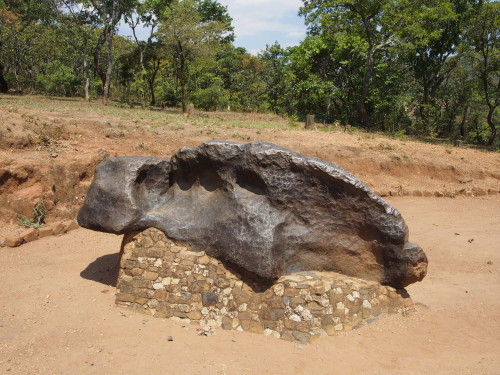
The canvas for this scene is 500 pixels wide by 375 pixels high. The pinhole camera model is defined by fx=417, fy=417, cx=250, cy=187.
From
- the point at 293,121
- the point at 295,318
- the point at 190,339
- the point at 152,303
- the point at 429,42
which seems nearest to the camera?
the point at 190,339

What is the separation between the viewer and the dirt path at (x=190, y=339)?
12.6ft

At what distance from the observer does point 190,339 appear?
4273mm

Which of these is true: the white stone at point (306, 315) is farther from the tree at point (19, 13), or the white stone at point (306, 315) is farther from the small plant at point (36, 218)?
the tree at point (19, 13)

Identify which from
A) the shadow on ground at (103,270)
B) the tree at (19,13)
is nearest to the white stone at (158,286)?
the shadow on ground at (103,270)

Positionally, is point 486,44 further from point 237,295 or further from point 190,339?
point 190,339

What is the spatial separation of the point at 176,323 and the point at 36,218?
5114 mm

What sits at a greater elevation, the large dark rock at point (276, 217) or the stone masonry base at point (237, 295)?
the large dark rock at point (276, 217)

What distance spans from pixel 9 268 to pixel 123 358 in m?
3.38

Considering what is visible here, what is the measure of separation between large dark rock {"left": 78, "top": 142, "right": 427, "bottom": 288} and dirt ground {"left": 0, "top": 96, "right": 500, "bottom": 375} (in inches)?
28.8

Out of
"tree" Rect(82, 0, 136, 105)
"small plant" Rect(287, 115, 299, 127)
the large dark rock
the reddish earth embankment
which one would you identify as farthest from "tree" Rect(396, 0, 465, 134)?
the large dark rock

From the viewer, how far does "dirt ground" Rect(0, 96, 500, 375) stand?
13.0ft

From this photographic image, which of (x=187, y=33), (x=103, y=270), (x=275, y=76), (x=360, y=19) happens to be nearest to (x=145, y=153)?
(x=103, y=270)

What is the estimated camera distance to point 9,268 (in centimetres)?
623

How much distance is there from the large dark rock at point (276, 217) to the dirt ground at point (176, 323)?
0.73m
